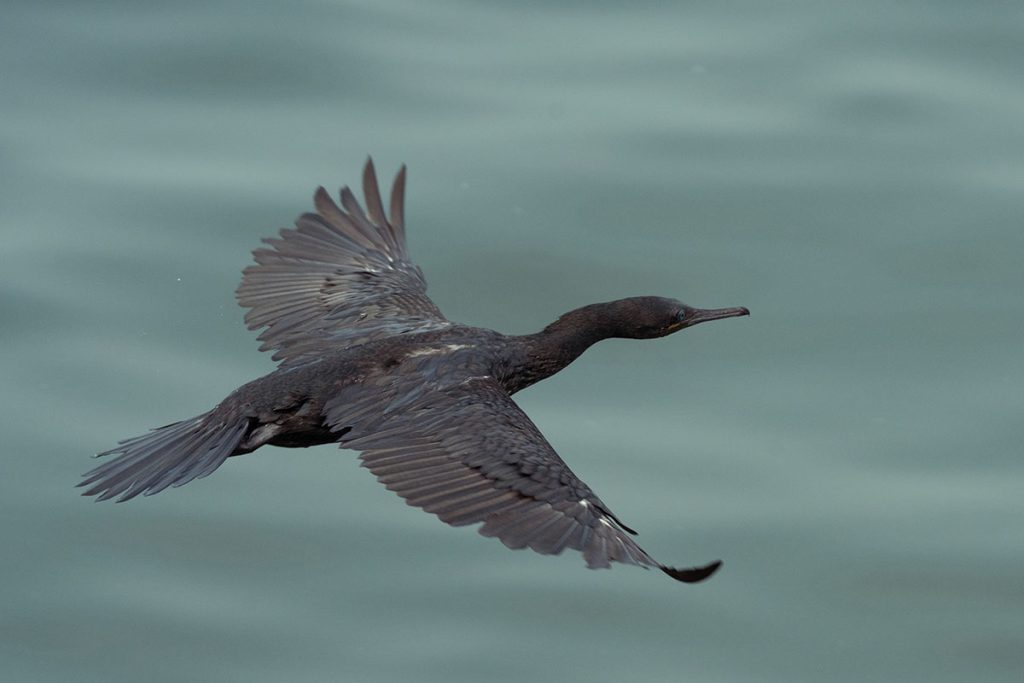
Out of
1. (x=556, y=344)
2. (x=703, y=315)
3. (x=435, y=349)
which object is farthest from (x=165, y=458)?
(x=703, y=315)

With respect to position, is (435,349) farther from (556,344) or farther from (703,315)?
(703,315)

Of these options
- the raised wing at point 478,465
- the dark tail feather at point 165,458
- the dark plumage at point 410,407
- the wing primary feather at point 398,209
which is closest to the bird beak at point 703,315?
the dark plumage at point 410,407

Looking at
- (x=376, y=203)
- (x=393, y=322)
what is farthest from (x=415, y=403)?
(x=376, y=203)

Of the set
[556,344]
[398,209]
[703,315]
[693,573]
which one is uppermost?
[398,209]

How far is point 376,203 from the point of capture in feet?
32.0

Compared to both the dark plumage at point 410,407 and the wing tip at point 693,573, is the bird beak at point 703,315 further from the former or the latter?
the wing tip at point 693,573

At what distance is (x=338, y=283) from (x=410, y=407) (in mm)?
1603

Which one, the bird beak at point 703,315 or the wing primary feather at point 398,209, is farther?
the wing primary feather at point 398,209

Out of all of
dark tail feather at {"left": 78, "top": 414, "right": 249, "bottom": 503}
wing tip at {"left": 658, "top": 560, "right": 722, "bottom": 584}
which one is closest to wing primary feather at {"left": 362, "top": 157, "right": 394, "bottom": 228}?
dark tail feather at {"left": 78, "top": 414, "right": 249, "bottom": 503}

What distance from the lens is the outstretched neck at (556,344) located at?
326 inches

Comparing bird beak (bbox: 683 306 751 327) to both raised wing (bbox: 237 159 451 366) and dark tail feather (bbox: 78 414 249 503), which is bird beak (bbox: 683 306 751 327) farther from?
dark tail feather (bbox: 78 414 249 503)

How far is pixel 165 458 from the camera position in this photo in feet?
25.4

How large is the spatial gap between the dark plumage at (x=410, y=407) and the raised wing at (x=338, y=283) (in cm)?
1

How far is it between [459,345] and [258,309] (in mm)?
1365
